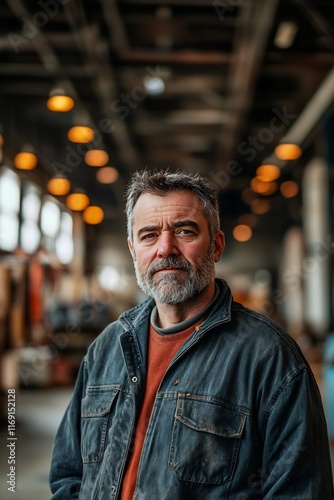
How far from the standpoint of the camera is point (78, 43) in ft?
28.6

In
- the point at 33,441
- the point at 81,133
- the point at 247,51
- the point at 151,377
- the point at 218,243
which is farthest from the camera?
the point at 81,133

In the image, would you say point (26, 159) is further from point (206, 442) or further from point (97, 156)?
point (206, 442)

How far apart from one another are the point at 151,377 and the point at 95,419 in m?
0.24

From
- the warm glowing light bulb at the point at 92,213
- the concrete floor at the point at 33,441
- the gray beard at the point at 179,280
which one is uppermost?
the warm glowing light bulb at the point at 92,213

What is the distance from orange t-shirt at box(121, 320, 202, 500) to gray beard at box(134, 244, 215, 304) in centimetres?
10

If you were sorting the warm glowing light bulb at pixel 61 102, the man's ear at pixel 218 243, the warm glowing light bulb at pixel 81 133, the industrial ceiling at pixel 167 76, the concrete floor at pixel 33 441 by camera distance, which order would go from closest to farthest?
the man's ear at pixel 218 243, the concrete floor at pixel 33 441, the warm glowing light bulb at pixel 61 102, the industrial ceiling at pixel 167 76, the warm glowing light bulb at pixel 81 133

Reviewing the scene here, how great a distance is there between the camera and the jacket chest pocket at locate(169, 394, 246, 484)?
6.13 ft

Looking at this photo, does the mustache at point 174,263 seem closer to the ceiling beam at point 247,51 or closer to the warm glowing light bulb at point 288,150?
the ceiling beam at point 247,51

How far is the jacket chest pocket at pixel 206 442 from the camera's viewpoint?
6.13ft

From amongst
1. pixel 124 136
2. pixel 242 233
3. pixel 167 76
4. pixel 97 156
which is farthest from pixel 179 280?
pixel 242 233

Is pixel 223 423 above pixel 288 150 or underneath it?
underneath

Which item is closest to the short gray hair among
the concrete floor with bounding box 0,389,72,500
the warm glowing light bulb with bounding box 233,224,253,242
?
the concrete floor with bounding box 0,389,72,500

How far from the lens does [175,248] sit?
210 cm

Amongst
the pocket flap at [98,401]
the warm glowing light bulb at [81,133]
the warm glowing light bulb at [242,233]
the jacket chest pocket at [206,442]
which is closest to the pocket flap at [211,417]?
the jacket chest pocket at [206,442]
